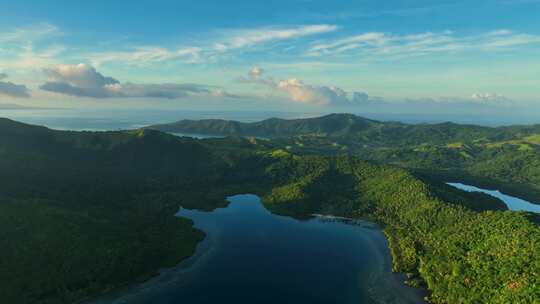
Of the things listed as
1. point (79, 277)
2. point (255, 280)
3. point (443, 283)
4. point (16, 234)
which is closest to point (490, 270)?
point (443, 283)

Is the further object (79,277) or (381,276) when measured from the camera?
(381,276)

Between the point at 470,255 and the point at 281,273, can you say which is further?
the point at 281,273

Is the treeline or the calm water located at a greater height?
the treeline

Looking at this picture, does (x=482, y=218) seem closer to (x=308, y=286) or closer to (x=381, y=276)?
(x=381, y=276)

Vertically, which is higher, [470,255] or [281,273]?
[470,255]

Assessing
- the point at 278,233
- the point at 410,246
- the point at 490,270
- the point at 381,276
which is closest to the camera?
the point at 490,270

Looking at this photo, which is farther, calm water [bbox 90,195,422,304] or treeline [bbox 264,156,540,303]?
calm water [bbox 90,195,422,304]

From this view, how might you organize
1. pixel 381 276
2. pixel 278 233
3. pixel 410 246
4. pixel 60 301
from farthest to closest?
pixel 278 233
pixel 410 246
pixel 381 276
pixel 60 301

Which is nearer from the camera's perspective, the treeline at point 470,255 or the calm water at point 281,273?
the treeline at point 470,255
